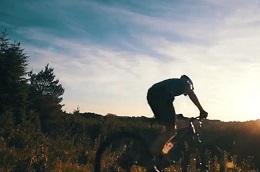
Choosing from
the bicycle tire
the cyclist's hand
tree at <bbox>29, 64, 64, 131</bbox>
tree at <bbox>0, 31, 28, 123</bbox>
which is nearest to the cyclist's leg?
the bicycle tire

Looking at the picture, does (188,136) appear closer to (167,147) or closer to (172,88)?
(167,147)

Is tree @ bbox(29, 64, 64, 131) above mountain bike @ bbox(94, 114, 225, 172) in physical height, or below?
above

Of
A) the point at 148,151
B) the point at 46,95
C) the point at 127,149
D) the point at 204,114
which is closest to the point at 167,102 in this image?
the point at 204,114

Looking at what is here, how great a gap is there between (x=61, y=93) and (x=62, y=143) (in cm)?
5579

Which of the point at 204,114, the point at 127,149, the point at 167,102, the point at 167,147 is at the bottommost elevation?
the point at 127,149

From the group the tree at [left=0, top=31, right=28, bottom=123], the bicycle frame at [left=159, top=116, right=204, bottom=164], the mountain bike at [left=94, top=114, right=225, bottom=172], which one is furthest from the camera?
the tree at [left=0, top=31, right=28, bottom=123]

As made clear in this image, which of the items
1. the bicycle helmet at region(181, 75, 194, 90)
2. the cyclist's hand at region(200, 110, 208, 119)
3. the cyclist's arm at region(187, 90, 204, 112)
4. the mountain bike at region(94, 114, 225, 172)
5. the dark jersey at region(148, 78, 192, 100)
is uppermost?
the bicycle helmet at region(181, 75, 194, 90)

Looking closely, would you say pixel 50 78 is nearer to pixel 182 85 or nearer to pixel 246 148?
pixel 246 148

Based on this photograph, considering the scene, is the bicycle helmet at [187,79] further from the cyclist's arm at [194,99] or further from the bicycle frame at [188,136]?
the bicycle frame at [188,136]

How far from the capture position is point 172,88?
287 inches

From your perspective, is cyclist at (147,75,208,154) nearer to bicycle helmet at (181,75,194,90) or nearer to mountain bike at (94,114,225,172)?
bicycle helmet at (181,75,194,90)

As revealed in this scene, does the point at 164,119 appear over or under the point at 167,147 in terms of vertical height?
over

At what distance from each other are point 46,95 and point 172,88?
2043 inches

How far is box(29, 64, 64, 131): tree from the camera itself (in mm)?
47972
